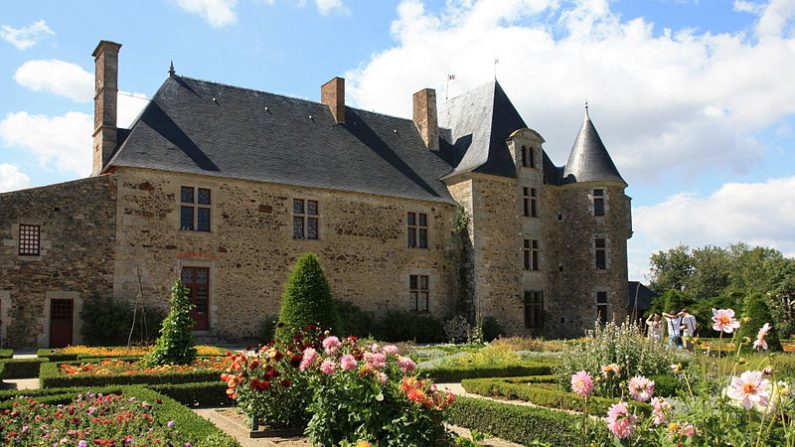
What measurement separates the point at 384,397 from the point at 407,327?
15.8 meters

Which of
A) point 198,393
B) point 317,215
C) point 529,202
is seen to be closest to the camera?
point 198,393

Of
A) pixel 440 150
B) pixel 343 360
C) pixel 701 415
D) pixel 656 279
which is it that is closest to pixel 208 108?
pixel 440 150

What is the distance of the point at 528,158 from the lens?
2444cm

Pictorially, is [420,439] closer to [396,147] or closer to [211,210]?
[211,210]

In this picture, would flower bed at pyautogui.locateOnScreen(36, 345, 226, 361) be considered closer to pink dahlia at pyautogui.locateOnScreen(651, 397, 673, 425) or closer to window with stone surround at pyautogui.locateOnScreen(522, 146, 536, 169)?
pink dahlia at pyautogui.locateOnScreen(651, 397, 673, 425)

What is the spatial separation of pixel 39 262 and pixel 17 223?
3.39 feet

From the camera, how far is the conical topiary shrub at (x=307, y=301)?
1232 cm

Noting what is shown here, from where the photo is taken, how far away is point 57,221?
16734 millimetres

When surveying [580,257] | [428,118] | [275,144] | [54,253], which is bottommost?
[54,253]

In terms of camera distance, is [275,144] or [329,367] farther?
[275,144]

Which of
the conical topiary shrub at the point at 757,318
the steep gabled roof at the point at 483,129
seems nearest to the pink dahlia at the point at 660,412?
the conical topiary shrub at the point at 757,318

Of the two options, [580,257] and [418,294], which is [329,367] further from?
[580,257]

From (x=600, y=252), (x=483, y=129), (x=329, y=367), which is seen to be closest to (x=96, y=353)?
(x=329, y=367)

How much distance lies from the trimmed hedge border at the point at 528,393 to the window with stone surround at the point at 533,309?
14.2m
